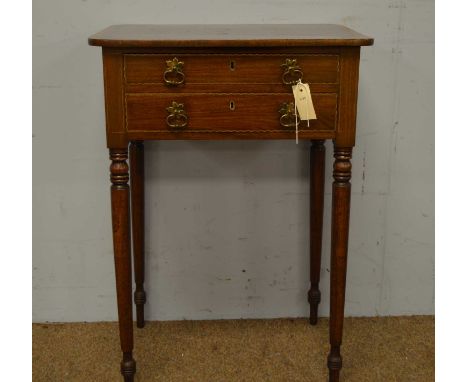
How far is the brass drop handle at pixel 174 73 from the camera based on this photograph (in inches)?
68.1

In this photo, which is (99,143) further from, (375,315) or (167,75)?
(375,315)

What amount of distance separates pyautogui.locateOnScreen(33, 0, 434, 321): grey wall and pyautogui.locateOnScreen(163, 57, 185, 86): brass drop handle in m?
0.52

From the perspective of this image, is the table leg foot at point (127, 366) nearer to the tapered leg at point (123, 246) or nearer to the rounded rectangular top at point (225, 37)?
the tapered leg at point (123, 246)

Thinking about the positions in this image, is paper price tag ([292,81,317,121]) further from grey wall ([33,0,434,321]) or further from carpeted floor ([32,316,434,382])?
carpeted floor ([32,316,434,382])

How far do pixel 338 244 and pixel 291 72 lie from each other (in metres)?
0.51

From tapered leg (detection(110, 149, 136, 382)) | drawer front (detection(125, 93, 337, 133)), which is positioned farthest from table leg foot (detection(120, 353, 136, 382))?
drawer front (detection(125, 93, 337, 133))

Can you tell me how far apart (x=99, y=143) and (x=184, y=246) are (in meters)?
0.47

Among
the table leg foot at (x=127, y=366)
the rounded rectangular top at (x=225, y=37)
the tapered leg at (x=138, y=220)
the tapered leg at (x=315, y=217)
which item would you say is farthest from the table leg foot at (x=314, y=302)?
the rounded rectangular top at (x=225, y=37)

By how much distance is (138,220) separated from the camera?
228 centimetres

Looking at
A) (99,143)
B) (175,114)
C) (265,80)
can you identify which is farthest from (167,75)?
(99,143)

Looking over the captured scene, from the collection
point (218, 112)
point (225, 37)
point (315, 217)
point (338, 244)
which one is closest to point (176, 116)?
point (218, 112)

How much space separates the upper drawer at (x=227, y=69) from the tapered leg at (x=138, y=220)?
0.50 m

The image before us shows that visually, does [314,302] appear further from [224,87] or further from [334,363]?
[224,87]

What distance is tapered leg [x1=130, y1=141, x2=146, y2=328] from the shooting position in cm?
Answer: 223
